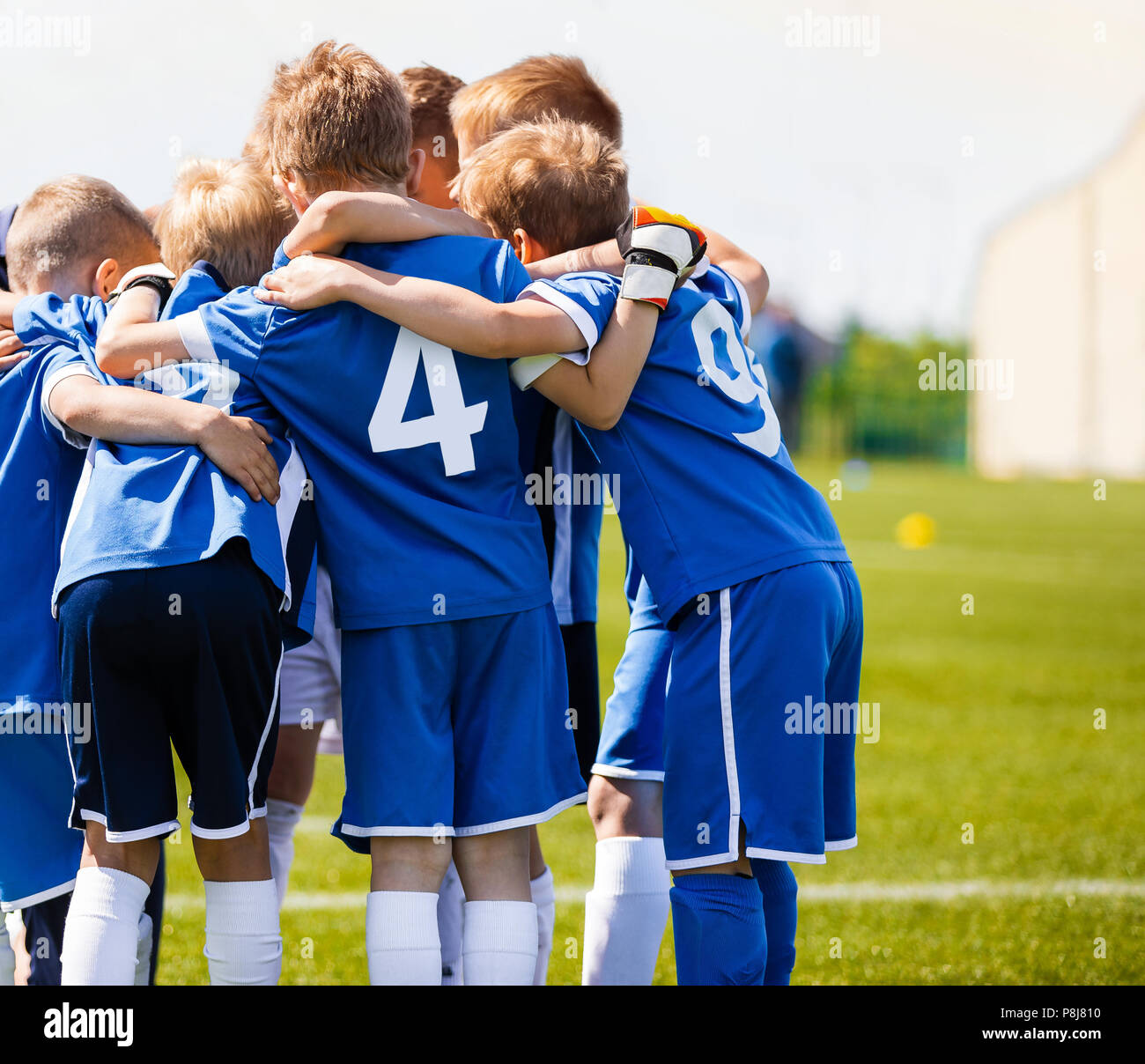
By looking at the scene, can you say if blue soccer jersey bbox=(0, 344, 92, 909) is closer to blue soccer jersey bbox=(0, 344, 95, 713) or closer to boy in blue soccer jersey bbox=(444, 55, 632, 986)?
blue soccer jersey bbox=(0, 344, 95, 713)

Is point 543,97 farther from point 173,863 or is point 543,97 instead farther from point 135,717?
point 173,863

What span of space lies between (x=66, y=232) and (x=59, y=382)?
1.39 ft

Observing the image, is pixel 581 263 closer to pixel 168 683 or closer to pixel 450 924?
pixel 168 683

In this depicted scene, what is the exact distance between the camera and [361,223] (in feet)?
6.44

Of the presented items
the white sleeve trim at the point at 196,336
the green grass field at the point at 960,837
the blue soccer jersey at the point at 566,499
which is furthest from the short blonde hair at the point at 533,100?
the green grass field at the point at 960,837

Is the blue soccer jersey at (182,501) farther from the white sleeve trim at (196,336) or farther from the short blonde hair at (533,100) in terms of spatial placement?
the short blonde hair at (533,100)

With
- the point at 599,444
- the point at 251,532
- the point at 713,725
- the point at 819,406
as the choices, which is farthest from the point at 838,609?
the point at 819,406

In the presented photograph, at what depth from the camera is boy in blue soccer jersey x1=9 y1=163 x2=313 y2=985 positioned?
6.06 feet

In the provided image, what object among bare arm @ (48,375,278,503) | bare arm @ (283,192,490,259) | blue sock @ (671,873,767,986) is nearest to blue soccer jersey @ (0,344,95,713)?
bare arm @ (48,375,278,503)

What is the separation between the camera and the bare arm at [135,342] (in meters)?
1.97

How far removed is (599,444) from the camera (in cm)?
217

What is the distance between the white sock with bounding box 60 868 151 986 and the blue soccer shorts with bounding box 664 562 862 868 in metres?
0.86

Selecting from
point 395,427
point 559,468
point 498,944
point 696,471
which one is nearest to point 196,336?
point 395,427
